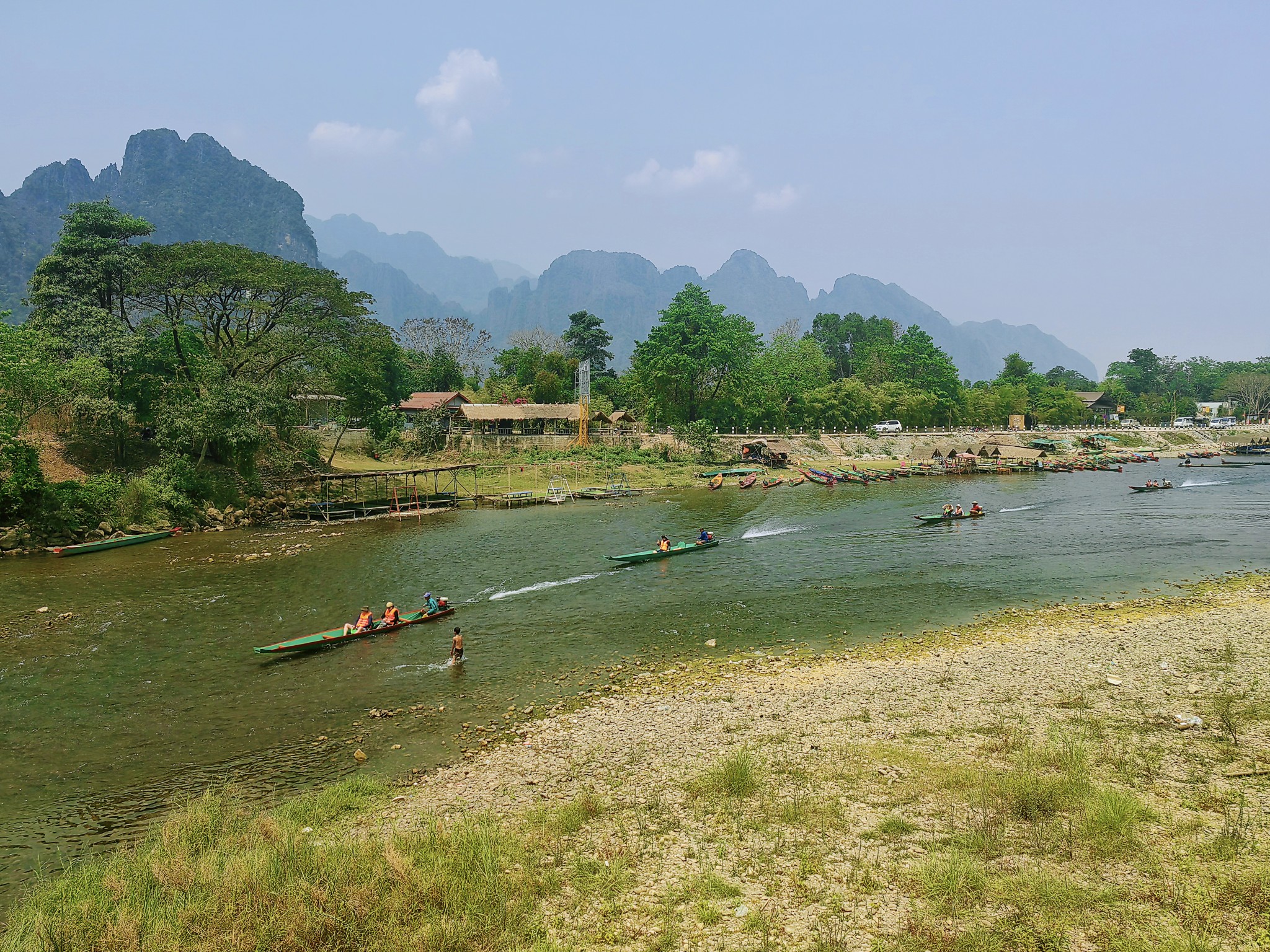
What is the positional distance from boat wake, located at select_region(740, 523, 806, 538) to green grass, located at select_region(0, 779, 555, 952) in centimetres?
3174

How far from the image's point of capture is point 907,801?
11.4m

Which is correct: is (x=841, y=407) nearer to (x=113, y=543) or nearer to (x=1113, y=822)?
(x=113, y=543)

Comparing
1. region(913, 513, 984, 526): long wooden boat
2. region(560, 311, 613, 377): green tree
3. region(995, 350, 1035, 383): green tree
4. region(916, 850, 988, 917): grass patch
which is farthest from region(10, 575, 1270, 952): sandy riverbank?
region(995, 350, 1035, 383): green tree

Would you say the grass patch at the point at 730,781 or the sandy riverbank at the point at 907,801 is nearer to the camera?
the sandy riverbank at the point at 907,801

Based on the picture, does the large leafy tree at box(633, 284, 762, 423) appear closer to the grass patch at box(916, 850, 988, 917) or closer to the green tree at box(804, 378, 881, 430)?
the green tree at box(804, 378, 881, 430)

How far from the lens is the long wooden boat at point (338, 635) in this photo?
20.7 metres

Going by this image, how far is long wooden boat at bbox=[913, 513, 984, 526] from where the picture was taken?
44.2m

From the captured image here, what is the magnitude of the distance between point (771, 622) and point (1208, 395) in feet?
602

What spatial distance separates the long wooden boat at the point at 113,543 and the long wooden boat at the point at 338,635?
811 inches

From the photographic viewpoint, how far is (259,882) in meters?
9.03

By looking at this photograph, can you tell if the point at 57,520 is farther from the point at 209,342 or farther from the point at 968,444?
the point at 968,444

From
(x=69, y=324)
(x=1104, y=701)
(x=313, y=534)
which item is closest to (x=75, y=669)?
(x=313, y=534)

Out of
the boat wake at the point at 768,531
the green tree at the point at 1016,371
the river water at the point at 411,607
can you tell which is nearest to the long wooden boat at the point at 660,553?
the river water at the point at 411,607

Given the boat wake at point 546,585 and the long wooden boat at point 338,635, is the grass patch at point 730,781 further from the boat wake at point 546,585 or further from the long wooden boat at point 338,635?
the boat wake at point 546,585
